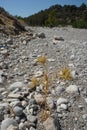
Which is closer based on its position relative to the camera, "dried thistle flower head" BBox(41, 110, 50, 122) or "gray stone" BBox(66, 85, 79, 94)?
"dried thistle flower head" BBox(41, 110, 50, 122)

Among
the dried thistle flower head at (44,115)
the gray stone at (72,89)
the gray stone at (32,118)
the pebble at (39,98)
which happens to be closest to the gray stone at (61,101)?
the pebble at (39,98)

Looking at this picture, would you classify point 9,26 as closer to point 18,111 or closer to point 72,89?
point 72,89

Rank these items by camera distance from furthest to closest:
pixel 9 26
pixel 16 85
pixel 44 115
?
pixel 9 26
pixel 16 85
pixel 44 115

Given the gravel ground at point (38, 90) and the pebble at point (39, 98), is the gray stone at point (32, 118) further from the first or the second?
the pebble at point (39, 98)

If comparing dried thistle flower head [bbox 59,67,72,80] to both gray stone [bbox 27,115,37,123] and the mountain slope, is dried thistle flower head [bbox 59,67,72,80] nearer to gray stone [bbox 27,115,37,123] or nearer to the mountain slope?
gray stone [bbox 27,115,37,123]

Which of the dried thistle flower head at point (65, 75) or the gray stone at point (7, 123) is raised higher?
the dried thistle flower head at point (65, 75)

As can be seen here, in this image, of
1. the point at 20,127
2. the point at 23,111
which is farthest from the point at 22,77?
the point at 20,127

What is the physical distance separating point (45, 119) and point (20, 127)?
499 millimetres

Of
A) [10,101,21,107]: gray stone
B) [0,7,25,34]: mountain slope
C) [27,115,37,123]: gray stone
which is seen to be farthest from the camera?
[0,7,25,34]: mountain slope

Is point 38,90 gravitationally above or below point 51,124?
above

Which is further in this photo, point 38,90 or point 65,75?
point 65,75

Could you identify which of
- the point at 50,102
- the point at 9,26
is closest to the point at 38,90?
the point at 50,102

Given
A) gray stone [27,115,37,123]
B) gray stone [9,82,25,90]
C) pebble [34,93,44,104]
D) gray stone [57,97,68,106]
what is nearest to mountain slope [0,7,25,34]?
gray stone [9,82,25,90]

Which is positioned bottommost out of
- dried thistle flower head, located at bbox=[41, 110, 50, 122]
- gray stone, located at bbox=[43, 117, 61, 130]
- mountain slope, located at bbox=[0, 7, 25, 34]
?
gray stone, located at bbox=[43, 117, 61, 130]
